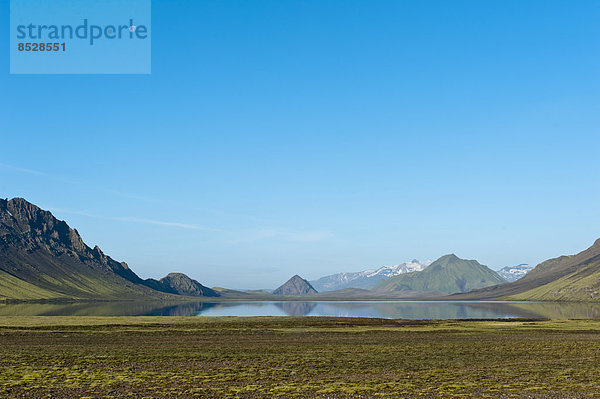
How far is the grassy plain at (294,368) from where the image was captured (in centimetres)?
3372

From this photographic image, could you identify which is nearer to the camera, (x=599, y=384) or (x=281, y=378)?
(x=599, y=384)

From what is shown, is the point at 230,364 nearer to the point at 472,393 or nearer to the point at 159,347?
the point at 159,347

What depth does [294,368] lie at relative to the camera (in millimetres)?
Result: 43219

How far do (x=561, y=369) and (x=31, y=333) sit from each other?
2934 inches

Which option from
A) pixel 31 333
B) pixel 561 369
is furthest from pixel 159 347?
pixel 561 369

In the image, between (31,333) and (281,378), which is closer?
(281,378)

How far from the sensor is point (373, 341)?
68625mm

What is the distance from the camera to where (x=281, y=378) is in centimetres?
3834

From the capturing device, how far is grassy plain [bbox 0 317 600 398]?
1328 inches

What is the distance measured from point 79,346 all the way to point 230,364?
25.4m

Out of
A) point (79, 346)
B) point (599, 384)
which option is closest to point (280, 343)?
point (79, 346)

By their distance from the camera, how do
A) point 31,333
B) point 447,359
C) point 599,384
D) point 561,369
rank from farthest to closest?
point 31,333 → point 447,359 → point 561,369 → point 599,384

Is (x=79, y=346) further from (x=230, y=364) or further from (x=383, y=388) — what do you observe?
(x=383, y=388)

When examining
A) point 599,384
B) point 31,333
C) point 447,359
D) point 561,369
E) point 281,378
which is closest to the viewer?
point 599,384
